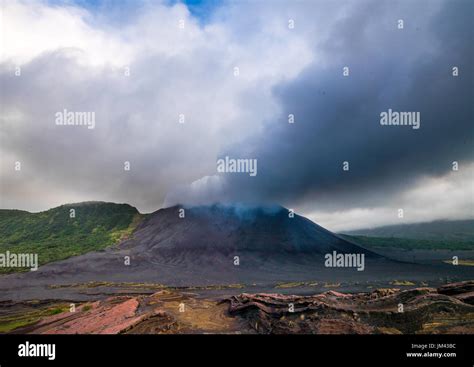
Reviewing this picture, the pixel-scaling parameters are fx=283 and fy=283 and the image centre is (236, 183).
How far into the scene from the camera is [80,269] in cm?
7344

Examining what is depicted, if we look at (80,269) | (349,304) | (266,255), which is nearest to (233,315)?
(349,304)

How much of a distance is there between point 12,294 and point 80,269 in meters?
24.9

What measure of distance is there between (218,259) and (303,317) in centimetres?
6715

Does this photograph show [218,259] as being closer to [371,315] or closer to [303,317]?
[303,317]

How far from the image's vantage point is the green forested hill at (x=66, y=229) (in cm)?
10712

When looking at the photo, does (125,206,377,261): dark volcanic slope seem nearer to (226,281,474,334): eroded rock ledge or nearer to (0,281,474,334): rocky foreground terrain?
(0,281,474,334): rocky foreground terrain

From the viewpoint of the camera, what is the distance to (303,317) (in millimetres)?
19250

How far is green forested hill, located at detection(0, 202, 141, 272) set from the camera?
351ft

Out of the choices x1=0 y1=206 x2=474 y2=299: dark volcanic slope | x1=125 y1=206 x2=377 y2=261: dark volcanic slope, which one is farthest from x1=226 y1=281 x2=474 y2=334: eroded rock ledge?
x1=125 y1=206 x2=377 y2=261: dark volcanic slope

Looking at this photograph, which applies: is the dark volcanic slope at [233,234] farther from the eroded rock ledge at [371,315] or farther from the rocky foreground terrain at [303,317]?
the eroded rock ledge at [371,315]

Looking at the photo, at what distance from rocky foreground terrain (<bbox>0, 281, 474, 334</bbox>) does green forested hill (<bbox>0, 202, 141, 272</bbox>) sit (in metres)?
83.8

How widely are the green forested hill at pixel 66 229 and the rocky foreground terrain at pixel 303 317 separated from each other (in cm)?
8384

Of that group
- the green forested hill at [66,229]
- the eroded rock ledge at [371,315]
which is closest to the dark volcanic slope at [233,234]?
the green forested hill at [66,229]
